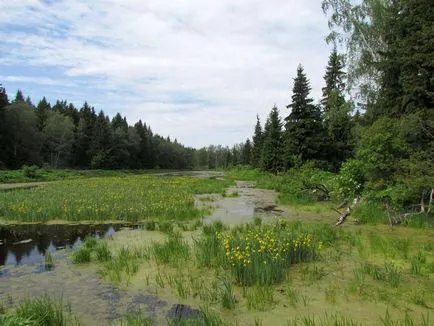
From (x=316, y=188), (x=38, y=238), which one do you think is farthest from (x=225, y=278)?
(x=316, y=188)

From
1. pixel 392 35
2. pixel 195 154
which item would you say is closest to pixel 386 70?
pixel 392 35

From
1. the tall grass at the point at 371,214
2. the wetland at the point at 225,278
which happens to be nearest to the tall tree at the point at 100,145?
the wetland at the point at 225,278

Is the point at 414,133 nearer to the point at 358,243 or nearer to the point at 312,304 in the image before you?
the point at 358,243

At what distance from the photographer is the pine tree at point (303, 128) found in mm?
39266

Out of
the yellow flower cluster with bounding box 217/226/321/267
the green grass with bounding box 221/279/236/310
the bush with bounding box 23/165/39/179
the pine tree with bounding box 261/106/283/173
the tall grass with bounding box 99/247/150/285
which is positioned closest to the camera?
the green grass with bounding box 221/279/236/310

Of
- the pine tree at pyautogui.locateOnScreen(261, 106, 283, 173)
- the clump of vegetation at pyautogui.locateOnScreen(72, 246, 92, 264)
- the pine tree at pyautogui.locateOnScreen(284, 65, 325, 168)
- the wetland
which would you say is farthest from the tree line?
the pine tree at pyautogui.locateOnScreen(261, 106, 283, 173)

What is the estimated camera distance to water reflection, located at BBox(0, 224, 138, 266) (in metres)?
11.2

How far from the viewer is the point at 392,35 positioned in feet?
58.6

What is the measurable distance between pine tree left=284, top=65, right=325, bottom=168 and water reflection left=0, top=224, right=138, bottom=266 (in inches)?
1048

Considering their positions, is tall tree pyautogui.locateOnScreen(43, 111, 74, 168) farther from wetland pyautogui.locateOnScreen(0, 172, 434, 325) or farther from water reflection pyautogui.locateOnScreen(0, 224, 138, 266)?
wetland pyautogui.locateOnScreen(0, 172, 434, 325)

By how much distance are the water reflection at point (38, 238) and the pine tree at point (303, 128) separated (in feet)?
87.4

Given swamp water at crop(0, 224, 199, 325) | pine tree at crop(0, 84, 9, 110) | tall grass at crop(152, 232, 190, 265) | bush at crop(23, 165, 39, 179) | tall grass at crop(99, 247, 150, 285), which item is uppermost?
pine tree at crop(0, 84, 9, 110)

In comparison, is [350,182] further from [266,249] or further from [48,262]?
[48,262]

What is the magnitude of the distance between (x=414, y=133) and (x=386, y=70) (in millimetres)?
3952
